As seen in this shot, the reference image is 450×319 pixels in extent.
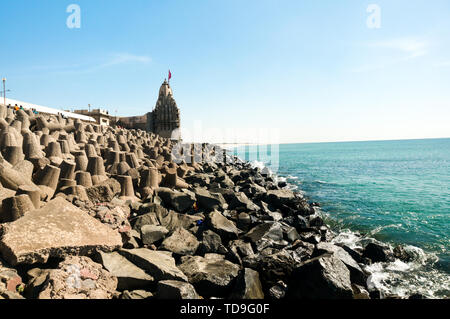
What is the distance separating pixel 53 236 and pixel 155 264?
1.43 meters

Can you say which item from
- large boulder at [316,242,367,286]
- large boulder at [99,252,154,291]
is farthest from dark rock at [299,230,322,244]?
large boulder at [99,252,154,291]

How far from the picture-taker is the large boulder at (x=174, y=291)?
3.25 meters

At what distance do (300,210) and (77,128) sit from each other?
12.3m

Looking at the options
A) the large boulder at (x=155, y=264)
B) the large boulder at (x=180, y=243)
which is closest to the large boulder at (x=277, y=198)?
the large boulder at (x=180, y=243)

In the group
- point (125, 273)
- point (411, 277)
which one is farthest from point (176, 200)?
point (411, 277)

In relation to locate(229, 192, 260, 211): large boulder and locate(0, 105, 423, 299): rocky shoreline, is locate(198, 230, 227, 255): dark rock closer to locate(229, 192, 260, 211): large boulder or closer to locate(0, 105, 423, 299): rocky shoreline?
locate(0, 105, 423, 299): rocky shoreline

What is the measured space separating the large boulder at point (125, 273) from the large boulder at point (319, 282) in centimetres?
208

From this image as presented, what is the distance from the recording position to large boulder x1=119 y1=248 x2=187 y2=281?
12.1ft

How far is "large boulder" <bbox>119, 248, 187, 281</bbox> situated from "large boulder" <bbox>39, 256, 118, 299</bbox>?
46 centimetres

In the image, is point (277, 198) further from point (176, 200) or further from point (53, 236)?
point (53, 236)

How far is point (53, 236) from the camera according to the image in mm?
3564

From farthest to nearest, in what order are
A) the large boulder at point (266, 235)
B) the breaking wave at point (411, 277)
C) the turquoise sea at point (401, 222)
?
the turquoise sea at point (401, 222) → the large boulder at point (266, 235) → the breaking wave at point (411, 277)

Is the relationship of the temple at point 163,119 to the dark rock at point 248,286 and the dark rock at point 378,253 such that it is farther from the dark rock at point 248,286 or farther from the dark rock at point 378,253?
the dark rock at point 248,286
